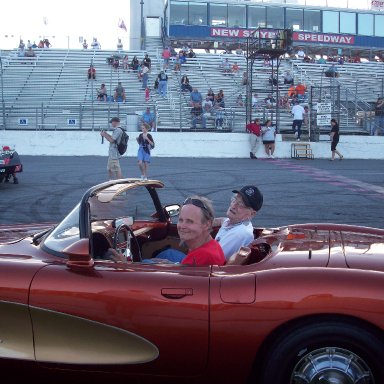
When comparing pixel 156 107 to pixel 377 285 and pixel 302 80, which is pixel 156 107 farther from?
pixel 377 285

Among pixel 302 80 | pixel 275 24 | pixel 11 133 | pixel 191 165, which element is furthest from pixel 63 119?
pixel 275 24

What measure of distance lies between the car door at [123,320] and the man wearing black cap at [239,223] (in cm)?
94

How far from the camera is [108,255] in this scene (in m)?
3.43

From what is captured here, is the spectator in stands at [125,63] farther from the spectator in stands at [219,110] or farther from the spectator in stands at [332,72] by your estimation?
the spectator in stands at [332,72]

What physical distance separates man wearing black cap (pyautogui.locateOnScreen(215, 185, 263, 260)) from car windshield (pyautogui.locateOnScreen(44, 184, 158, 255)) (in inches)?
23.6

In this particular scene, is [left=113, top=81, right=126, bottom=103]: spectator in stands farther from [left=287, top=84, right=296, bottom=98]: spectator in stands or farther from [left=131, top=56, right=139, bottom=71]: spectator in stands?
[left=287, top=84, right=296, bottom=98]: spectator in stands

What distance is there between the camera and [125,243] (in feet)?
12.5

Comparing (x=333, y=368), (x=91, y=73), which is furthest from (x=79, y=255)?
(x=91, y=73)

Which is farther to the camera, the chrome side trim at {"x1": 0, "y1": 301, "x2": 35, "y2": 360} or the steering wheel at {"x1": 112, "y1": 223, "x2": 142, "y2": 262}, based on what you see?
the steering wheel at {"x1": 112, "y1": 223, "x2": 142, "y2": 262}

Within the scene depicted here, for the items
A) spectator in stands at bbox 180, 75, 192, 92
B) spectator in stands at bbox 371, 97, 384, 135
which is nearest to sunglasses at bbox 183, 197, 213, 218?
spectator in stands at bbox 371, 97, 384, 135

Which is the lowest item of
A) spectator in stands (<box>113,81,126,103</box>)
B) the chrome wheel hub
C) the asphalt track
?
the asphalt track

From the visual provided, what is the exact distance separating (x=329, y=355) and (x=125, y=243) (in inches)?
58.7

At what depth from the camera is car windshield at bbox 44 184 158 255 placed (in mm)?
3461

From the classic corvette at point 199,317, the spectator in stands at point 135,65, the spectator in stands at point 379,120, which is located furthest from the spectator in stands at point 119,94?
the classic corvette at point 199,317
